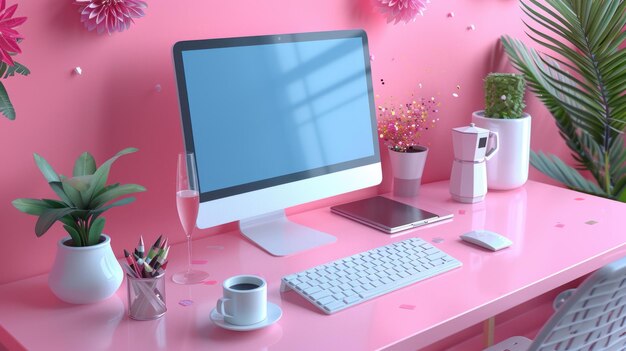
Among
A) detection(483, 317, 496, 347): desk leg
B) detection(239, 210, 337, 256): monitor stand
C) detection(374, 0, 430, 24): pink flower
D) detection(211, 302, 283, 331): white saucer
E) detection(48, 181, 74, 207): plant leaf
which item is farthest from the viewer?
detection(483, 317, 496, 347): desk leg

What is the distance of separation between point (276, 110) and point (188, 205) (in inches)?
13.2

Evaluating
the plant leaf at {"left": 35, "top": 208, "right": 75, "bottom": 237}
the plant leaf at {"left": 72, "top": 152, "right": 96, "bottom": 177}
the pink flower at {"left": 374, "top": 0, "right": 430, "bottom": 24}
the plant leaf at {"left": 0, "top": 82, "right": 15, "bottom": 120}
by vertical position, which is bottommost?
the plant leaf at {"left": 35, "top": 208, "right": 75, "bottom": 237}

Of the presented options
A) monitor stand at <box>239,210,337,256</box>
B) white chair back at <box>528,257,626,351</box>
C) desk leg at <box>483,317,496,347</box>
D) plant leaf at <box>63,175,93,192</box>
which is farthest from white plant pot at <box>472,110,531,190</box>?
plant leaf at <box>63,175,93,192</box>

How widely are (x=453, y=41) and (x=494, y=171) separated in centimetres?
44

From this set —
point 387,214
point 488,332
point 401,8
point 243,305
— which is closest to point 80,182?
Answer: point 243,305

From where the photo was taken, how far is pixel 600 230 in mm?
1846

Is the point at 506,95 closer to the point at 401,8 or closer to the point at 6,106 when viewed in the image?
the point at 401,8

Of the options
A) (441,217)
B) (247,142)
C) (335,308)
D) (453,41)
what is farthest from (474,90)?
(335,308)

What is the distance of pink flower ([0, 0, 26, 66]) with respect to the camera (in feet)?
4.30

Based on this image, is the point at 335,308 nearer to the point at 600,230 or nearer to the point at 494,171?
the point at 600,230

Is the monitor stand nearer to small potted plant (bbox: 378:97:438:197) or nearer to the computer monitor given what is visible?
the computer monitor

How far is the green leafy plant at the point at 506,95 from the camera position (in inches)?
85.8

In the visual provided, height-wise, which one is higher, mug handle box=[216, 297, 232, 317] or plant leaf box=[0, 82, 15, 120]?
plant leaf box=[0, 82, 15, 120]

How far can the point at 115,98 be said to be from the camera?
1.59 meters
